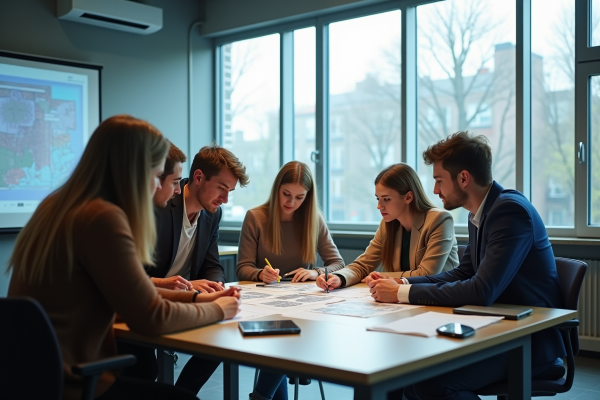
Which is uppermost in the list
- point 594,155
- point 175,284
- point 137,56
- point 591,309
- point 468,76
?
point 137,56

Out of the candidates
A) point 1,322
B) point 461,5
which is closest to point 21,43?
point 461,5

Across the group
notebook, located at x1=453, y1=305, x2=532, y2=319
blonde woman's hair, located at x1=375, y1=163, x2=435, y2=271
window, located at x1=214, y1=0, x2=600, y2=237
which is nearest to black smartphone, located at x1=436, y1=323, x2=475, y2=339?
notebook, located at x1=453, y1=305, x2=532, y2=319

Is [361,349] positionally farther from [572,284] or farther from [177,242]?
[177,242]

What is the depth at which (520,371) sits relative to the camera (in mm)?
1854

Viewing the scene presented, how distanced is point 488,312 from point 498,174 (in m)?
2.85

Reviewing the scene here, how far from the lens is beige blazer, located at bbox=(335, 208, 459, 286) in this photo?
9.10ft

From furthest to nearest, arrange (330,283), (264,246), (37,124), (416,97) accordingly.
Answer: (416,97) < (37,124) < (264,246) < (330,283)

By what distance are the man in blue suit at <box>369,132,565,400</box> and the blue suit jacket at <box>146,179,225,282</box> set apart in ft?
2.93

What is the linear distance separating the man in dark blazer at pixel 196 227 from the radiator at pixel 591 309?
2475 millimetres

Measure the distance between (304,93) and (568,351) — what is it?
398 cm

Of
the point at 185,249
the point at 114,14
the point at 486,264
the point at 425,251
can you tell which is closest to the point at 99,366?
the point at 486,264

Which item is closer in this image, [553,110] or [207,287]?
[207,287]

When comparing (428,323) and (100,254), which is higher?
(100,254)

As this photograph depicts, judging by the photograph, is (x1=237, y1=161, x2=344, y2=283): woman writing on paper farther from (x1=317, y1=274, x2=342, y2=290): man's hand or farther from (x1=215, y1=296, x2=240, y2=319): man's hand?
(x1=215, y1=296, x2=240, y2=319): man's hand
